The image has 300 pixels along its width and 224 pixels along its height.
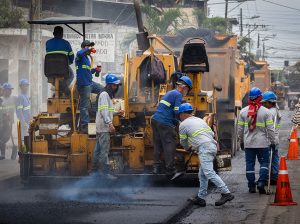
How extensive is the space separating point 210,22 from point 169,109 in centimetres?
4812

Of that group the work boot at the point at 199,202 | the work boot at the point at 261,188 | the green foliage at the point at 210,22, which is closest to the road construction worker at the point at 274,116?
the work boot at the point at 261,188

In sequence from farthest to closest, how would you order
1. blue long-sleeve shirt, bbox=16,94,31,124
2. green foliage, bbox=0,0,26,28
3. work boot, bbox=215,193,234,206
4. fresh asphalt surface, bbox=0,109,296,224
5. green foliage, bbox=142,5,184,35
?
green foliage, bbox=142,5,184,35
green foliage, bbox=0,0,26,28
blue long-sleeve shirt, bbox=16,94,31,124
work boot, bbox=215,193,234,206
fresh asphalt surface, bbox=0,109,296,224

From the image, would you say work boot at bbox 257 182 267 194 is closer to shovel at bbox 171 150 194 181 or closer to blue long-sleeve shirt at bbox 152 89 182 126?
shovel at bbox 171 150 194 181

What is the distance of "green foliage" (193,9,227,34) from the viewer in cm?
5472

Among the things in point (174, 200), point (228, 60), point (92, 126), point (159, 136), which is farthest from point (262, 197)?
point (228, 60)

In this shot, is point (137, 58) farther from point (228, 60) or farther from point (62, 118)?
point (228, 60)

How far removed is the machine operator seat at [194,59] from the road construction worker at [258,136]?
1.60m

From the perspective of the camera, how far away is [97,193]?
41.7 ft

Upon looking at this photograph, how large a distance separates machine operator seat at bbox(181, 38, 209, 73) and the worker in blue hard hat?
0.59 m

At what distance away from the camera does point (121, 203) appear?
37.7 ft

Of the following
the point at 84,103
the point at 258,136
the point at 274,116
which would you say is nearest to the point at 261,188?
the point at 258,136

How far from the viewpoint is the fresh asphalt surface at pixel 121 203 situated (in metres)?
10.0

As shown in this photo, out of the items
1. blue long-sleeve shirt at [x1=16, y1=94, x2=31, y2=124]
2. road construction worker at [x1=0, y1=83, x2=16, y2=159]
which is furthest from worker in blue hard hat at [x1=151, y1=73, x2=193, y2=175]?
blue long-sleeve shirt at [x1=16, y1=94, x2=31, y2=124]

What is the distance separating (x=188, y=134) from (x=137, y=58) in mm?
4266
